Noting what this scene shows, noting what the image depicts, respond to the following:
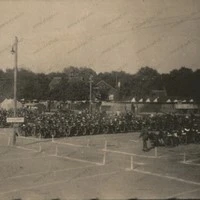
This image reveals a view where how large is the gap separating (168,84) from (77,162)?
6938 centimetres

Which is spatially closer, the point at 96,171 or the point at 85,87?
the point at 96,171

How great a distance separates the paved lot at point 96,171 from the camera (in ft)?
40.6

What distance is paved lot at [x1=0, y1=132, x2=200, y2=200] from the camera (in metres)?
12.4

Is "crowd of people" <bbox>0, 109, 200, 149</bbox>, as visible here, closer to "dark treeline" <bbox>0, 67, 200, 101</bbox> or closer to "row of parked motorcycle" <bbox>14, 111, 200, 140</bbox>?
"row of parked motorcycle" <bbox>14, 111, 200, 140</bbox>

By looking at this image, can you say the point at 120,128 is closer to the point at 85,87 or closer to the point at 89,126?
the point at 89,126

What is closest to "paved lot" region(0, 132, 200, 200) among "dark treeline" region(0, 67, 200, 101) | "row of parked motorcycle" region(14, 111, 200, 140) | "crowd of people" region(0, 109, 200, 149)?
"crowd of people" region(0, 109, 200, 149)

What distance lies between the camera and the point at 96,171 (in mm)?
15852

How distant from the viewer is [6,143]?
2533 centimetres

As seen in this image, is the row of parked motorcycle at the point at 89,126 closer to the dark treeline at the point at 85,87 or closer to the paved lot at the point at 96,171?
the paved lot at the point at 96,171

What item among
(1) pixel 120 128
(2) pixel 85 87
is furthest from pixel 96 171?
(2) pixel 85 87

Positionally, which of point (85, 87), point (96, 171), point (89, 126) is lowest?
point (96, 171)

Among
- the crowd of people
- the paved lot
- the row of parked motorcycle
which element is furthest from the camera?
the row of parked motorcycle

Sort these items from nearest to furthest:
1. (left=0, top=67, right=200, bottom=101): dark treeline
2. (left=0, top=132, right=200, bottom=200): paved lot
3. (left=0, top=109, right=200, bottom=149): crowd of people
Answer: (left=0, top=132, right=200, bottom=200): paved lot, (left=0, top=109, right=200, bottom=149): crowd of people, (left=0, top=67, right=200, bottom=101): dark treeline

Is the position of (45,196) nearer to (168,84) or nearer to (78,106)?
(78,106)
